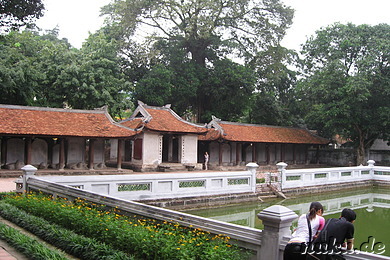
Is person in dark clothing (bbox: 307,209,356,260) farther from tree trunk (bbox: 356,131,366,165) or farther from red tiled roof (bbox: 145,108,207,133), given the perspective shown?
tree trunk (bbox: 356,131,366,165)

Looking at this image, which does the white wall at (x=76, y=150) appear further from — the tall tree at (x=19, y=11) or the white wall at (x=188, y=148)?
the tall tree at (x=19, y=11)

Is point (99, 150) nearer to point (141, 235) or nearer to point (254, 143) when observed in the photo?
point (254, 143)

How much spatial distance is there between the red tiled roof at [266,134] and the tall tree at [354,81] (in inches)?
115

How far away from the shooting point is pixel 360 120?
34.0m

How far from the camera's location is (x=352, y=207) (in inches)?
789

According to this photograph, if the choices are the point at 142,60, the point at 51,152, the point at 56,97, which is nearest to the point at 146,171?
the point at 51,152

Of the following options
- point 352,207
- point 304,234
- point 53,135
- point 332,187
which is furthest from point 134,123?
point 304,234

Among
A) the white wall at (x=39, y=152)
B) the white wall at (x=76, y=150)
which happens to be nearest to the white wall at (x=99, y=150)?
the white wall at (x=76, y=150)

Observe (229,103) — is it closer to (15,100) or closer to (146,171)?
(146,171)

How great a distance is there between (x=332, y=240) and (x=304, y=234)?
44 cm

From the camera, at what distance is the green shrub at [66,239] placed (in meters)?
6.77

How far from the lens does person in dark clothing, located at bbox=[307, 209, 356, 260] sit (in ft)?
16.2

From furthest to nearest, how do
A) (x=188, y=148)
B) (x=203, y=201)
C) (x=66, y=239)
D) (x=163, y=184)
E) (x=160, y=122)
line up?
(x=188, y=148) → (x=160, y=122) → (x=203, y=201) → (x=163, y=184) → (x=66, y=239)

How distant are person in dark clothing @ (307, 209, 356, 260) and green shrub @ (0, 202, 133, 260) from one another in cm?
316
